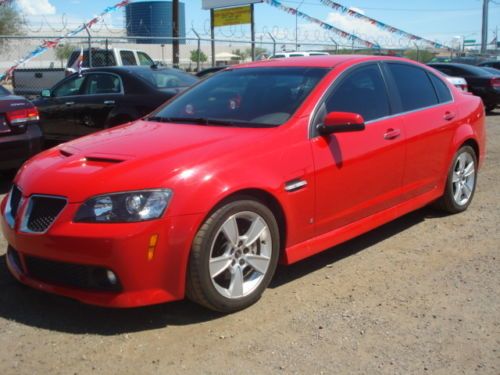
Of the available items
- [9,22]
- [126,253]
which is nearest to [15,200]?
[126,253]

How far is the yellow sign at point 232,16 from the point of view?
30.1 m

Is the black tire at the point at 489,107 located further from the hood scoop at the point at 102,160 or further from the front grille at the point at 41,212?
the front grille at the point at 41,212

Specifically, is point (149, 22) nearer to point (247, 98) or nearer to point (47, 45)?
point (47, 45)

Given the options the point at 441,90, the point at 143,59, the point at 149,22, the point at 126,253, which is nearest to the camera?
the point at 126,253

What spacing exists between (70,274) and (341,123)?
79.7 inches

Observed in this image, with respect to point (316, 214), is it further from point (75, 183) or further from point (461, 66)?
point (461, 66)

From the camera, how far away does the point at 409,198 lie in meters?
4.93

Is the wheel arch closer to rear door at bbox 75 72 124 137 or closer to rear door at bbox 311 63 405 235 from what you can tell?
rear door at bbox 311 63 405 235

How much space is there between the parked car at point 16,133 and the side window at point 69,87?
2215mm

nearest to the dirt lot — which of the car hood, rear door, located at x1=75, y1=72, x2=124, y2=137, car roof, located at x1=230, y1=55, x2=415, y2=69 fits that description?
the car hood

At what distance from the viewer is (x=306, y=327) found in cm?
339

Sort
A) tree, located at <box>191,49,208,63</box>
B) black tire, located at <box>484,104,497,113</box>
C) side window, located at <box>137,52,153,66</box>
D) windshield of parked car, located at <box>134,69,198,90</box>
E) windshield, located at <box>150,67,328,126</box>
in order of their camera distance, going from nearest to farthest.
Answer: windshield, located at <box>150,67,328,126</box>
windshield of parked car, located at <box>134,69,198,90</box>
black tire, located at <box>484,104,497,113</box>
tree, located at <box>191,49,208,63</box>
side window, located at <box>137,52,153,66</box>

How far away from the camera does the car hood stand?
3289mm

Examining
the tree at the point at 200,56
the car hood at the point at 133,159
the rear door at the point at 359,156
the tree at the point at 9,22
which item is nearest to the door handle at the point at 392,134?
the rear door at the point at 359,156
